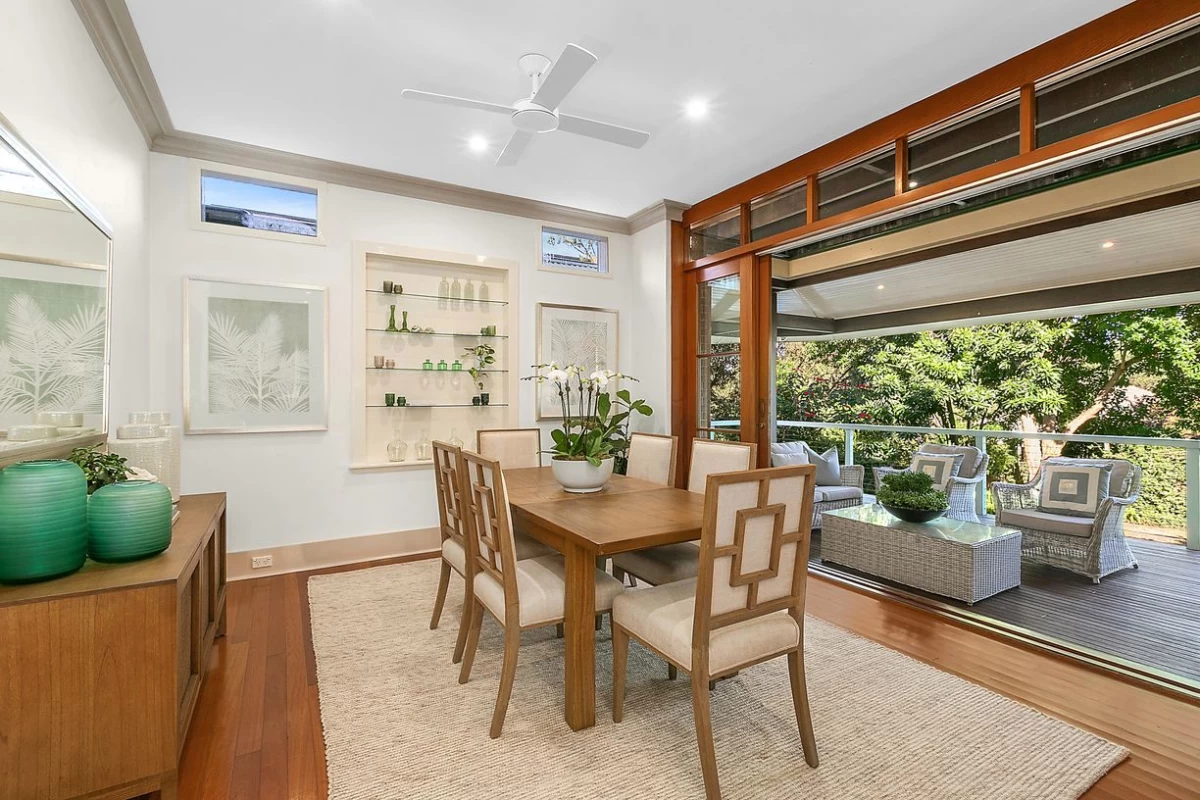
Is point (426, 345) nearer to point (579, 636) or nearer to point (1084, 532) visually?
point (579, 636)

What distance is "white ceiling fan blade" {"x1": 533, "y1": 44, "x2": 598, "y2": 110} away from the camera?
2.19 meters

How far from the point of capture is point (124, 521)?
5.47 ft

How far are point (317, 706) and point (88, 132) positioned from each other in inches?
102

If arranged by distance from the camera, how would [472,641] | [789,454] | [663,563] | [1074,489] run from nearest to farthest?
[472,641]
[663,563]
[1074,489]
[789,454]

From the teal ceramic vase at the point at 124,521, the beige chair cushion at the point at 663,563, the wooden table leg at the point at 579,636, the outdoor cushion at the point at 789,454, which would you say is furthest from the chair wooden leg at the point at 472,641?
the outdoor cushion at the point at 789,454

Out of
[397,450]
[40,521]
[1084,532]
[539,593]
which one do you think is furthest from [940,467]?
[40,521]

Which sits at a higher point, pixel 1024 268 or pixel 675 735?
pixel 1024 268

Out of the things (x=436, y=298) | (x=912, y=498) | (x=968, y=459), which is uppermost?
(x=436, y=298)

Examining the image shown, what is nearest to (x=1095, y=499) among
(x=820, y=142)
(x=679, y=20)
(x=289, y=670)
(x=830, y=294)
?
(x=830, y=294)

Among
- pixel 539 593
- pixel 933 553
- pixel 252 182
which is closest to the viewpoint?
pixel 539 593

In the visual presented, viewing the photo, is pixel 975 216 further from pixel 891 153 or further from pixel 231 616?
pixel 231 616

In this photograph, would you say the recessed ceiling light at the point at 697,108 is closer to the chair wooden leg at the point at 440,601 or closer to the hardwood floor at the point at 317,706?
→ the chair wooden leg at the point at 440,601

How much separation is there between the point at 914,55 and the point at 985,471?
3860 mm

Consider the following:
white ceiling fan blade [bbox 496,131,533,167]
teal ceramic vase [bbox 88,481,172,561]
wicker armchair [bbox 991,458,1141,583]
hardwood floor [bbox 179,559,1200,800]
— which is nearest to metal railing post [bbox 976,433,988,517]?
wicker armchair [bbox 991,458,1141,583]
